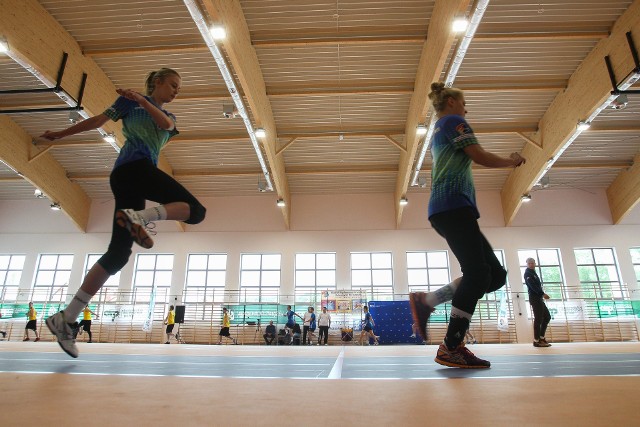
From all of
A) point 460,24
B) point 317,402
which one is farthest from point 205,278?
point 317,402

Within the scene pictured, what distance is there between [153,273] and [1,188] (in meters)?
7.24

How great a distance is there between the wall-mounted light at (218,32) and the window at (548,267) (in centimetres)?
1367

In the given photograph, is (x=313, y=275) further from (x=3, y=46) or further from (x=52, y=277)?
(x=3, y=46)

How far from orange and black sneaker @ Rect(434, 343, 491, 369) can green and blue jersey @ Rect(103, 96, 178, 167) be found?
1824mm

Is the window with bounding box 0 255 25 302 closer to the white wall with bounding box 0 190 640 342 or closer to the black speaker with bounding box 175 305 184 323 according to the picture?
the white wall with bounding box 0 190 640 342

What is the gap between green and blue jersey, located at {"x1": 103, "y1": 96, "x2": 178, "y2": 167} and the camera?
211cm

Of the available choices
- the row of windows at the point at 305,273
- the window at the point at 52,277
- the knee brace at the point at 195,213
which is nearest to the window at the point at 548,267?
the row of windows at the point at 305,273

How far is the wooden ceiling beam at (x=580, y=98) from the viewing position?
9062 mm

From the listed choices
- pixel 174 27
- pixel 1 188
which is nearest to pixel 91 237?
pixel 1 188

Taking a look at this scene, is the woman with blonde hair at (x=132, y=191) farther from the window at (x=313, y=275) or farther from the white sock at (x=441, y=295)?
the window at (x=313, y=275)

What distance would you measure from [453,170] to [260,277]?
579 inches

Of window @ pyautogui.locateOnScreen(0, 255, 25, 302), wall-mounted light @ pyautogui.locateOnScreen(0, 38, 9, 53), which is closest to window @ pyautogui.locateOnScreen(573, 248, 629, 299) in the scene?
wall-mounted light @ pyautogui.locateOnScreen(0, 38, 9, 53)

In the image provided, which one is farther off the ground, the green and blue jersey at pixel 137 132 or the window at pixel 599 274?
the window at pixel 599 274

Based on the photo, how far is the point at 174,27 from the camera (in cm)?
953
